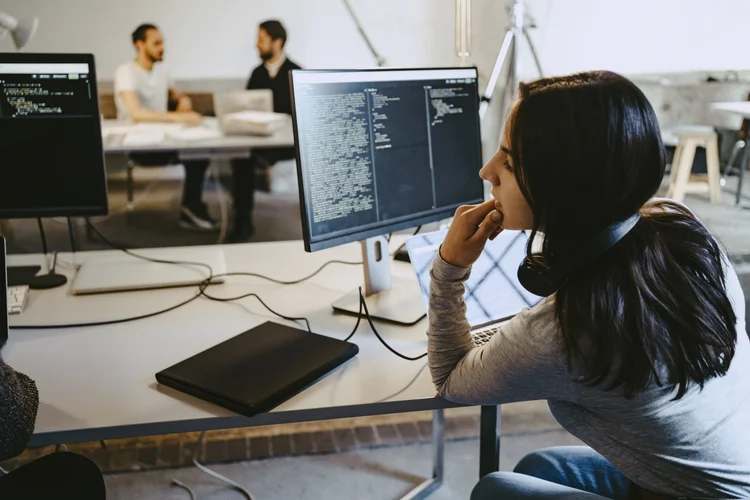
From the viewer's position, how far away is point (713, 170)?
3428 millimetres

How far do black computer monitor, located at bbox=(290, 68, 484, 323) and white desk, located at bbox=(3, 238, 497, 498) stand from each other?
0.47ft

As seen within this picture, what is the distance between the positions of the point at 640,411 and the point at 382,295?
0.68m

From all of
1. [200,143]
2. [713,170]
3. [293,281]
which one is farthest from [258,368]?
[713,170]

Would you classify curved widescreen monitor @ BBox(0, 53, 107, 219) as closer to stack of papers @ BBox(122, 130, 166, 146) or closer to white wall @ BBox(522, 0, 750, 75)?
stack of papers @ BBox(122, 130, 166, 146)

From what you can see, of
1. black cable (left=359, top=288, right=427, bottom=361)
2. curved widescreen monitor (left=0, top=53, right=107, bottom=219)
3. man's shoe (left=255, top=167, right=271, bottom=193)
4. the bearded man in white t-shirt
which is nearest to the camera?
black cable (left=359, top=288, right=427, bottom=361)

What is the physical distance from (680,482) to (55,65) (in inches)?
55.2

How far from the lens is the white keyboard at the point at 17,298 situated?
1424 millimetres

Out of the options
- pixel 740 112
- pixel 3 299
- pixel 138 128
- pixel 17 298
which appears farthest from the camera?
pixel 138 128

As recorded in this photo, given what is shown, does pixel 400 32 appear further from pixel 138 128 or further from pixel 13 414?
pixel 13 414

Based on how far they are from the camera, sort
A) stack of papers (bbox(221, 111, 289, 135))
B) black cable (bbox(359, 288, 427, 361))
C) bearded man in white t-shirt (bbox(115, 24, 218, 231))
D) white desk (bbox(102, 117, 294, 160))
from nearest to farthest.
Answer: black cable (bbox(359, 288, 427, 361)), white desk (bbox(102, 117, 294, 160)), stack of papers (bbox(221, 111, 289, 135)), bearded man in white t-shirt (bbox(115, 24, 218, 231))

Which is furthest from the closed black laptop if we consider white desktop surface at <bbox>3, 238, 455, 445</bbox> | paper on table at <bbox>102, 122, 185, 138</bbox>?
paper on table at <bbox>102, 122, 185, 138</bbox>

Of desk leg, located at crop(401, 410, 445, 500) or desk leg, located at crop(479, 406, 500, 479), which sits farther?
desk leg, located at crop(401, 410, 445, 500)

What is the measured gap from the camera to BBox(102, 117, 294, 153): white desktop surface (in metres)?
3.39

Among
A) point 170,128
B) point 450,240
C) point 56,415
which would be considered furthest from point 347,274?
point 170,128
